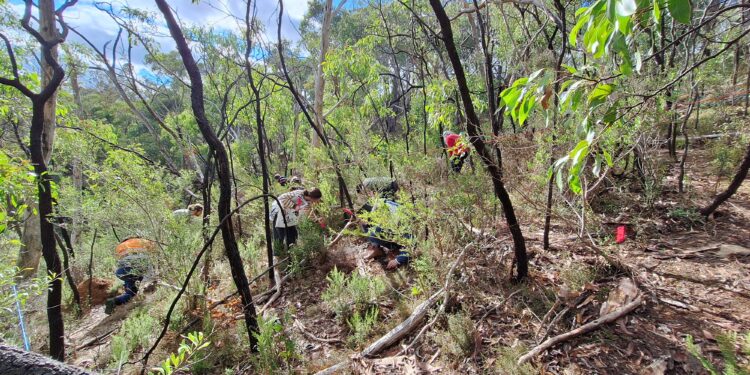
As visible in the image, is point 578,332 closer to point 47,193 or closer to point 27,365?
point 27,365

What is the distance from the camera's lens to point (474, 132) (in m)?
2.74

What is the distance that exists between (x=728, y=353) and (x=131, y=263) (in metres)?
6.56

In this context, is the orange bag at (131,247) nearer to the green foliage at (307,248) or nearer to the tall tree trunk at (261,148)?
the tall tree trunk at (261,148)

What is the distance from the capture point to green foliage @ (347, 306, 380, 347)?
308cm

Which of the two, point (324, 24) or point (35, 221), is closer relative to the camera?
point (35, 221)

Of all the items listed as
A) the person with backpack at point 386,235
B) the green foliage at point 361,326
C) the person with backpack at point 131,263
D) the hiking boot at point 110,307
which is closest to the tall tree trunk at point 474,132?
the person with backpack at point 386,235

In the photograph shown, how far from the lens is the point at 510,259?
3387 mm

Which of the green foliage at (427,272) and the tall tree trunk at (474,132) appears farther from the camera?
the green foliage at (427,272)

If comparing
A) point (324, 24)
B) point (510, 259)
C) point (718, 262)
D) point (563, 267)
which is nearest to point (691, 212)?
point (718, 262)

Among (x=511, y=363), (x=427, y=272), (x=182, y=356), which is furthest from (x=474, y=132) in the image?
(x=182, y=356)

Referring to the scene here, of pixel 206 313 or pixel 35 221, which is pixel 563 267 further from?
pixel 35 221

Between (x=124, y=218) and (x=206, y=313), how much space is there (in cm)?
223

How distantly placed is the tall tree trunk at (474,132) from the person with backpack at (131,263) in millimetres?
4578

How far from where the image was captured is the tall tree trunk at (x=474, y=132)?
8.18ft
